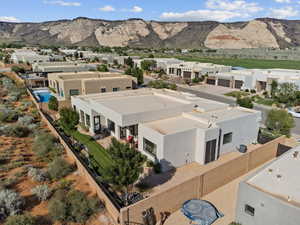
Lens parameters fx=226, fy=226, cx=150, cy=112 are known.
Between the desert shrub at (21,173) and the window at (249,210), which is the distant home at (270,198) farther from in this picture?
the desert shrub at (21,173)

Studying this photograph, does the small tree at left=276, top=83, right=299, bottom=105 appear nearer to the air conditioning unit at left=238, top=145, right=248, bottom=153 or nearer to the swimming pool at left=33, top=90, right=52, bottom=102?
the air conditioning unit at left=238, top=145, right=248, bottom=153

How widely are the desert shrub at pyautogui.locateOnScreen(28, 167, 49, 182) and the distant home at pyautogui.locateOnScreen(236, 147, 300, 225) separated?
12.7 m

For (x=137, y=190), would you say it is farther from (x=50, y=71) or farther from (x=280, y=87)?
(x=50, y=71)

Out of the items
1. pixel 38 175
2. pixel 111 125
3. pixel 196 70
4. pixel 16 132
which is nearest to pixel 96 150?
pixel 111 125

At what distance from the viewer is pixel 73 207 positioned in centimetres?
1248

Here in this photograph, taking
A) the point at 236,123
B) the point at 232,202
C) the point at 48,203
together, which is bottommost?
the point at 232,202

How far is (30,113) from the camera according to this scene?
103ft

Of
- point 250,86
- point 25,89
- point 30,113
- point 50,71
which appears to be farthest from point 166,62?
point 30,113

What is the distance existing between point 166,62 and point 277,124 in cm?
5991

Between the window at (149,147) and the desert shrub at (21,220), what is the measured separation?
9.62 m

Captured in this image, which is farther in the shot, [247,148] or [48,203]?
[247,148]

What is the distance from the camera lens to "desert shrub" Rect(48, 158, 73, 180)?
53.0ft

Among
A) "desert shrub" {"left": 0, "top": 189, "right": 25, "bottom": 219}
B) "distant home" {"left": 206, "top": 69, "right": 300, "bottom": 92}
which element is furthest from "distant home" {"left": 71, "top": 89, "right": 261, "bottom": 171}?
"distant home" {"left": 206, "top": 69, "right": 300, "bottom": 92}

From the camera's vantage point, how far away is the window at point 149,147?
1854 cm
